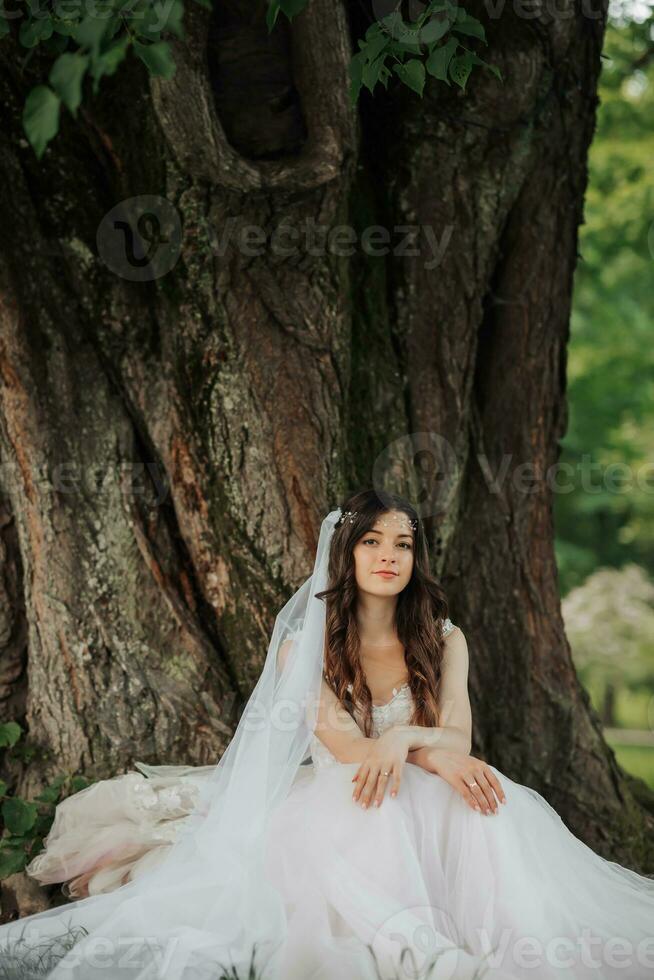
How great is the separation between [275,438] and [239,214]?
3.40 feet

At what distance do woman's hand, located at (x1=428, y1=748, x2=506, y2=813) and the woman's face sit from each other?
78 centimetres

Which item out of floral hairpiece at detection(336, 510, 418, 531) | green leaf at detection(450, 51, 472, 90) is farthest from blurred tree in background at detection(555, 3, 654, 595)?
floral hairpiece at detection(336, 510, 418, 531)

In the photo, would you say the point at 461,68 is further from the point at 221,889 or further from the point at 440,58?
the point at 221,889

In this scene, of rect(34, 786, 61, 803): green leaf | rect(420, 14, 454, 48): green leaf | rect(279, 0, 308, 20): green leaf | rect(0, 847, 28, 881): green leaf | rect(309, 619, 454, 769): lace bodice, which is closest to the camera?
rect(279, 0, 308, 20): green leaf

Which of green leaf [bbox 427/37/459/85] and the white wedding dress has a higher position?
green leaf [bbox 427/37/459/85]

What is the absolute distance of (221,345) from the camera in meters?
4.50

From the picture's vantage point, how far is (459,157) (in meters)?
4.79

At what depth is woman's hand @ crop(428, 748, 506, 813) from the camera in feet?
11.5

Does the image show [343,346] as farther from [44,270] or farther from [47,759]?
[47,759]

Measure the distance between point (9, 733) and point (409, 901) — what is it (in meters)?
2.31

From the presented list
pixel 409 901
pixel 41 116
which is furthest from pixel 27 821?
pixel 41 116

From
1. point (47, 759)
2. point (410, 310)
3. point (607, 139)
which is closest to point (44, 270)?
point (410, 310)

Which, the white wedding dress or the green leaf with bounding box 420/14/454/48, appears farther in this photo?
the green leaf with bounding box 420/14/454/48

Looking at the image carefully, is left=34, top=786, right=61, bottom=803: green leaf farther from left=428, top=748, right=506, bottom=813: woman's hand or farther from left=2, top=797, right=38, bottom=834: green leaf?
left=428, top=748, right=506, bottom=813: woman's hand
